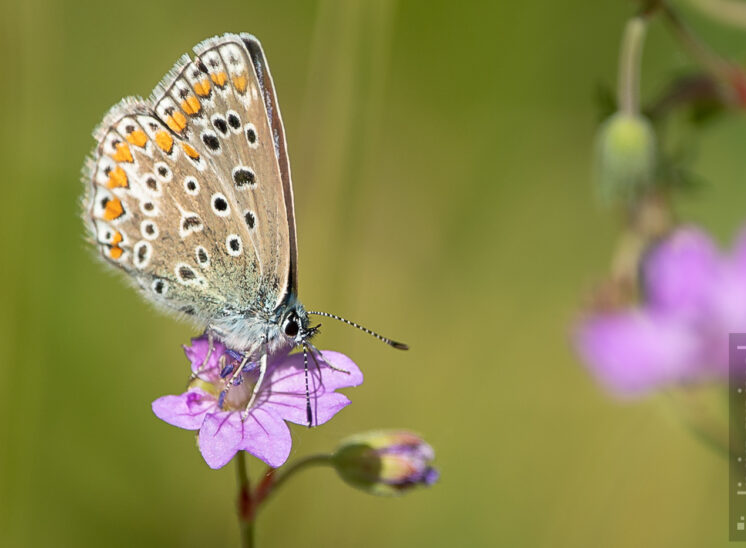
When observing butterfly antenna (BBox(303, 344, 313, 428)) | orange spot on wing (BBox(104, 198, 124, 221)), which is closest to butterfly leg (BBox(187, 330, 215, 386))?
butterfly antenna (BBox(303, 344, 313, 428))

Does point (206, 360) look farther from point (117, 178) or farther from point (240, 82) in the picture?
point (240, 82)

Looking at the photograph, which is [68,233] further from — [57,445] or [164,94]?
[164,94]

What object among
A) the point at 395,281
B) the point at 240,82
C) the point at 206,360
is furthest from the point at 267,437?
the point at 395,281

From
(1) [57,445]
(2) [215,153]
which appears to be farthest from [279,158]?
(1) [57,445]

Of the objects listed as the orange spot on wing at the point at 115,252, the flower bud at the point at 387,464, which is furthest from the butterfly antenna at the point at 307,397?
the orange spot on wing at the point at 115,252

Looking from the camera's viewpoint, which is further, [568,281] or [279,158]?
[568,281]

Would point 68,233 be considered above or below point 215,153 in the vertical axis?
above
